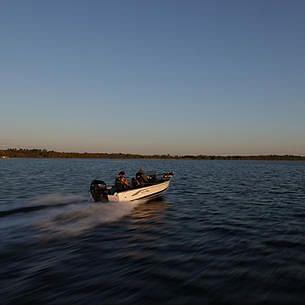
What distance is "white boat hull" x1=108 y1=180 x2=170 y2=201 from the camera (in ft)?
71.7

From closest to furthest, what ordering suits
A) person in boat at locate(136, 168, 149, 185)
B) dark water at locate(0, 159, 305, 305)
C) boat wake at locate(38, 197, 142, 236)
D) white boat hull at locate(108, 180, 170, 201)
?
dark water at locate(0, 159, 305, 305) < boat wake at locate(38, 197, 142, 236) < white boat hull at locate(108, 180, 170, 201) < person in boat at locate(136, 168, 149, 185)

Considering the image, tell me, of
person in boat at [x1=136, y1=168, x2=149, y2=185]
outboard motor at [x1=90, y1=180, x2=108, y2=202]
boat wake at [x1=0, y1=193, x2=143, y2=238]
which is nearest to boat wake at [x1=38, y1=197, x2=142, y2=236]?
boat wake at [x1=0, y1=193, x2=143, y2=238]

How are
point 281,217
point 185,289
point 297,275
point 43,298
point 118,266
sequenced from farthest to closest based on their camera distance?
point 281,217 < point 118,266 < point 297,275 < point 185,289 < point 43,298

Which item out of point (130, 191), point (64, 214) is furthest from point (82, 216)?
point (130, 191)

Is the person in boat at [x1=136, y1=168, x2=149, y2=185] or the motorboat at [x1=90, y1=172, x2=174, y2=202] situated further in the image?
the person in boat at [x1=136, y1=168, x2=149, y2=185]

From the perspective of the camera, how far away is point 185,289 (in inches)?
333

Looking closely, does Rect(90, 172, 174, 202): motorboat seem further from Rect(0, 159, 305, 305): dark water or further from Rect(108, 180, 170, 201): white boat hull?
Rect(0, 159, 305, 305): dark water

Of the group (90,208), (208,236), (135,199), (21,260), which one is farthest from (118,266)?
(135,199)

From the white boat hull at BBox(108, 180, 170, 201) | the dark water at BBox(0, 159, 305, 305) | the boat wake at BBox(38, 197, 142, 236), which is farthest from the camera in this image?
the white boat hull at BBox(108, 180, 170, 201)

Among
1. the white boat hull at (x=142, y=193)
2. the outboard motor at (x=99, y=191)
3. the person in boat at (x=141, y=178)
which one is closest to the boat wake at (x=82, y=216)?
the white boat hull at (x=142, y=193)

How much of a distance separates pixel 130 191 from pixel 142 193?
194cm

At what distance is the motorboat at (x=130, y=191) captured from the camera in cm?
2177

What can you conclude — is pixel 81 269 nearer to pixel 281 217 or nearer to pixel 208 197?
pixel 281 217

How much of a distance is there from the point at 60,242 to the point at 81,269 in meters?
3.36
